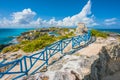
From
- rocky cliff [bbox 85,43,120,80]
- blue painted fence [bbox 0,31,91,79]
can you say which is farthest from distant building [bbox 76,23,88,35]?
rocky cliff [bbox 85,43,120,80]

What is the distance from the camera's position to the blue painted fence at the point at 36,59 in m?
9.25

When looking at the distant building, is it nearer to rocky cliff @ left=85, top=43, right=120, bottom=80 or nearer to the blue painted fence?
the blue painted fence

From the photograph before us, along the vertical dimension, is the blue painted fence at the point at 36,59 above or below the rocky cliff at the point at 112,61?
above

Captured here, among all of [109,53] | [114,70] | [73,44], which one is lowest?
[114,70]

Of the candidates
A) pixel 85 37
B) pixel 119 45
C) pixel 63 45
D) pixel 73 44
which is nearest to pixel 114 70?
pixel 119 45

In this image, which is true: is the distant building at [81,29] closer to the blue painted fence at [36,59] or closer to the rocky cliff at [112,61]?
the blue painted fence at [36,59]

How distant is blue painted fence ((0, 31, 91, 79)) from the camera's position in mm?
9250

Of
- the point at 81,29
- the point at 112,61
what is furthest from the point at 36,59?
the point at 81,29

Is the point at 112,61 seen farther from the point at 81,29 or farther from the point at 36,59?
the point at 36,59

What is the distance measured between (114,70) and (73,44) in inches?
296

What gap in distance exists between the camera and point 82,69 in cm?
1048

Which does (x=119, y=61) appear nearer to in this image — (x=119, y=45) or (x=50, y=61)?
(x=119, y=45)

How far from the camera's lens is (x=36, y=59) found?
1088 centimetres

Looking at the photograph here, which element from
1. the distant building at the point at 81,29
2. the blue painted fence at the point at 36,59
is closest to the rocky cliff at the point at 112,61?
the blue painted fence at the point at 36,59
